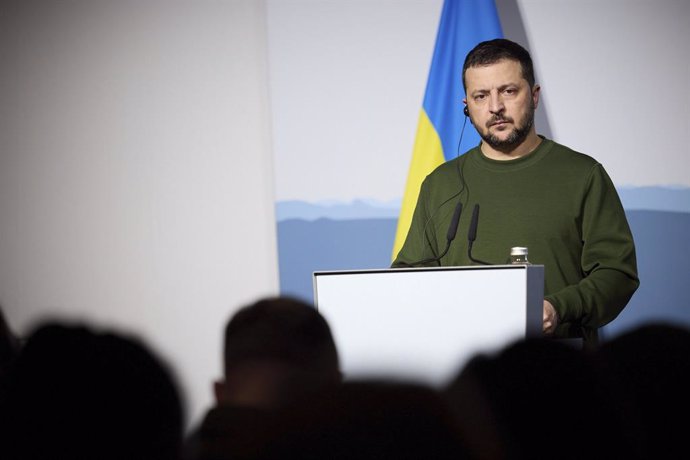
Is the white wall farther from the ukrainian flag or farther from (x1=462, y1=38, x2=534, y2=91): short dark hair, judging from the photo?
(x1=462, y1=38, x2=534, y2=91): short dark hair

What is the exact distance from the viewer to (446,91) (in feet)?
12.9

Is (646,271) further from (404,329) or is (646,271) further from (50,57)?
(50,57)

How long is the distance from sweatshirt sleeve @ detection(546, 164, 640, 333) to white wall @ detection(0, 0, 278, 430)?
1.88 metres

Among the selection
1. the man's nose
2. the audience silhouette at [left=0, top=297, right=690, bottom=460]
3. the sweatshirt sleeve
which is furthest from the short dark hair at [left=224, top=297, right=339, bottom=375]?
the man's nose

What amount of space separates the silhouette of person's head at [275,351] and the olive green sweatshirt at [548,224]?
1334 millimetres

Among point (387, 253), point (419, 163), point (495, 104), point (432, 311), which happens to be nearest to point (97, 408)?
point (432, 311)

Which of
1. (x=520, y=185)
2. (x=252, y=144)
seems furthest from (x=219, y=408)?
(x=252, y=144)

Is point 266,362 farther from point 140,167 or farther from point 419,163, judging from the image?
point 140,167

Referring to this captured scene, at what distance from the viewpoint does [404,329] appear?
194cm

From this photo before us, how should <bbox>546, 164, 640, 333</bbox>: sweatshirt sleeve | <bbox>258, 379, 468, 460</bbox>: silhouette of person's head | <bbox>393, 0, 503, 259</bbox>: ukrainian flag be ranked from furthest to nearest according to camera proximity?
<bbox>393, 0, 503, 259</bbox>: ukrainian flag
<bbox>546, 164, 640, 333</bbox>: sweatshirt sleeve
<bbox>258, 379, 468, 460</bbox>: silhouette of person's head

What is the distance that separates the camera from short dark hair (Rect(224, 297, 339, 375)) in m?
1.10

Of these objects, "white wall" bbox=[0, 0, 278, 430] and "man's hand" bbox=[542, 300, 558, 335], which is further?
"white wall" bbox=[0, 0, 278, 430]

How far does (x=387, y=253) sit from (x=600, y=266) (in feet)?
5.50

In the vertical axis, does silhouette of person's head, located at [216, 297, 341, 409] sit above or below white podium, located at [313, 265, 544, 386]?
above
